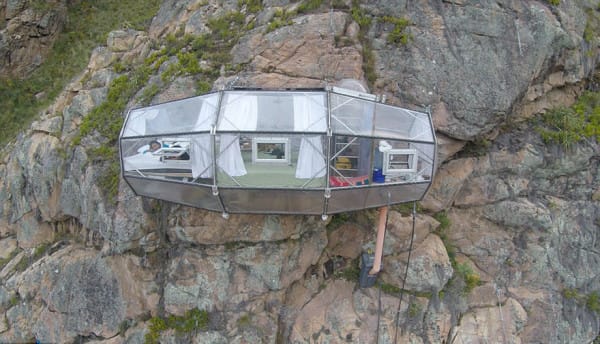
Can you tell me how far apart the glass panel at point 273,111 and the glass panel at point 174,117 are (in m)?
0.40

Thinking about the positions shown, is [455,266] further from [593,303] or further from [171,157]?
[171,157]

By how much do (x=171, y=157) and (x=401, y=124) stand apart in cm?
530

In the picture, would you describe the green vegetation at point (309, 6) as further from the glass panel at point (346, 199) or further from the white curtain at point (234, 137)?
the glass panel at point (346, 199)

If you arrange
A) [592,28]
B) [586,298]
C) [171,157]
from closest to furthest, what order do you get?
[171,157], [586,298], [592,28]

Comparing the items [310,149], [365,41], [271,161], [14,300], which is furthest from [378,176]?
[14,300]

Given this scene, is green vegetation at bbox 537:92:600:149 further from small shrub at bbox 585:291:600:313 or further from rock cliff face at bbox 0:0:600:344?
→ small shrub at bbox 585:291:600:313

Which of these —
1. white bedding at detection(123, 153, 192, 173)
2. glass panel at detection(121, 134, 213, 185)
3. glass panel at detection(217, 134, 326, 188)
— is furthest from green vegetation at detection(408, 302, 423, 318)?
white bedding at detection(123, 153, 192, 173)

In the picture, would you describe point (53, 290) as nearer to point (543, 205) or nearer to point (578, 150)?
point (543, 205)

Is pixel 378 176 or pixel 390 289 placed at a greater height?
pixel 378 176

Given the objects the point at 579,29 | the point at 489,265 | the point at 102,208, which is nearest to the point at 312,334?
the point at 489,265

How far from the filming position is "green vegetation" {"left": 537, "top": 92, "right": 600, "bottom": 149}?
11.0m

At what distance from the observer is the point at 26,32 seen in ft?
46.6

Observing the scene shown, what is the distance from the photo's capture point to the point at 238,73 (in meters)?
9.82

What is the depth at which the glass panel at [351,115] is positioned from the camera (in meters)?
7.71
